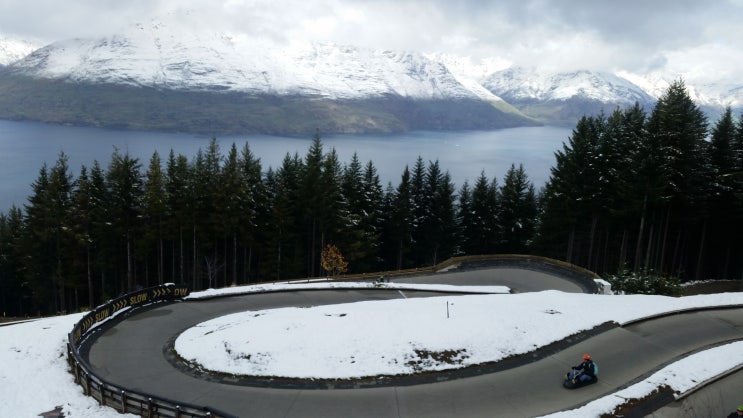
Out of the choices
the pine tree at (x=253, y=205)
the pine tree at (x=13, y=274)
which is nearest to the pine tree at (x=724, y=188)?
the pine tree at (x=253, y=205)

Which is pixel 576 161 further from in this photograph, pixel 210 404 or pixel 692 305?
pixel 210 404

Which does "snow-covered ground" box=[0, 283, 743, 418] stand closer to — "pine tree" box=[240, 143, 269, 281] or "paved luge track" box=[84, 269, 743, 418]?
"paved luge track" box=[84, 269, 743, 418]

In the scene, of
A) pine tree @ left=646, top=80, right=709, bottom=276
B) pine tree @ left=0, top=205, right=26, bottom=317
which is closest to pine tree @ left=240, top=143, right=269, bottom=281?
pine tree @ left=0, top=205, right=26, bottom=317

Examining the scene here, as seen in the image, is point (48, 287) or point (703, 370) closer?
point (703, 370)

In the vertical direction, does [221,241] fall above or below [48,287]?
above

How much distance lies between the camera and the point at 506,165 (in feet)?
620

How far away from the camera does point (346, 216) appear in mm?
46938

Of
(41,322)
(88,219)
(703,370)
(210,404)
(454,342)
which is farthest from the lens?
(88,219)

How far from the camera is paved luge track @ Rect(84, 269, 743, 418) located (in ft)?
48.2

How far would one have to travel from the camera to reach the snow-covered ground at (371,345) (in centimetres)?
1597

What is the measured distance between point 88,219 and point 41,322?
62.7ft

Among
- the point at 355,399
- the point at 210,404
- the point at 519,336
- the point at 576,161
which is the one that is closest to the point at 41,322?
the point at 210,404

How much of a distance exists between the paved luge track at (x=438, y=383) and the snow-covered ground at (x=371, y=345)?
0.91 meters

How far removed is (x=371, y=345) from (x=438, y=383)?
306 cm
